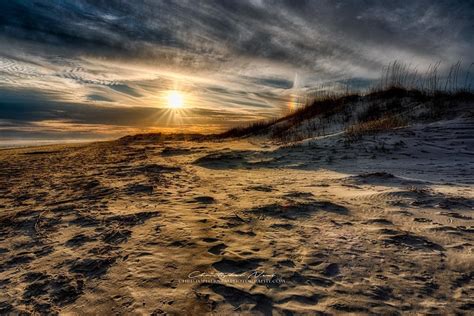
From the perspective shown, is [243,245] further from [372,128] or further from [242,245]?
[372,128]

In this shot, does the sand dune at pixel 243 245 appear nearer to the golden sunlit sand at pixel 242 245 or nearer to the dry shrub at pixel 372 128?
the golden sunlit sand at pixel 242 245

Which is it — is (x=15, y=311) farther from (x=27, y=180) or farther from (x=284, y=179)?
(x=27, y=180)

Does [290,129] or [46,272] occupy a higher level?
[290,129]

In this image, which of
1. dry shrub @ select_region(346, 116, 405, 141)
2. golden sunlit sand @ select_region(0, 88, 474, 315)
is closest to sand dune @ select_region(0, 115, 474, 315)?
golden sunlit sand @ select_region(0, 88, 474, 315)

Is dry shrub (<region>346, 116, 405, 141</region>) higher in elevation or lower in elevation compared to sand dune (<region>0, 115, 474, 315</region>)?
higher

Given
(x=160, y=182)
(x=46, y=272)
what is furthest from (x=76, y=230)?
(x=160, y=182)

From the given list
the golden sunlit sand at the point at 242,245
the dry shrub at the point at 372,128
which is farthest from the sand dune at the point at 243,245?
the dry shrub at the point at 372,128

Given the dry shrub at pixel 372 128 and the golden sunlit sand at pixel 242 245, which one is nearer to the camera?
the golden sunlit sand at pixel 242 245

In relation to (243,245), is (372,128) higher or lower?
higher

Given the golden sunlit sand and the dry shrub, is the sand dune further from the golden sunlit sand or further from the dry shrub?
the dry shrub

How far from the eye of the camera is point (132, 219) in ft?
9.77

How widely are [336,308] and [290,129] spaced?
12846mm

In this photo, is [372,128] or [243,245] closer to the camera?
[243,245]

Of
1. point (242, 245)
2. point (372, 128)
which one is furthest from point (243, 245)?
point (372, 128)
